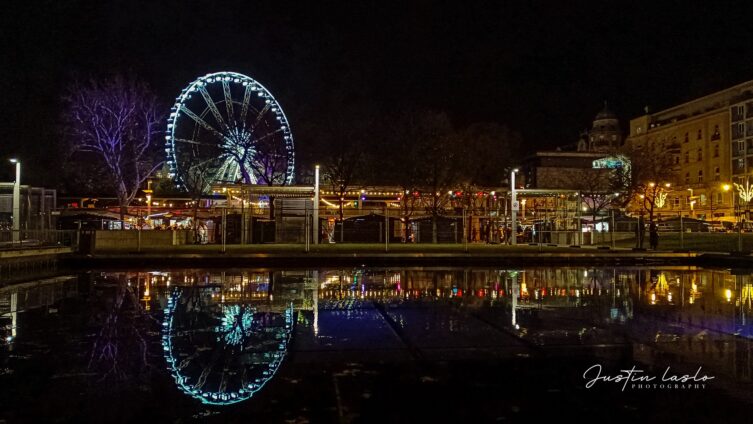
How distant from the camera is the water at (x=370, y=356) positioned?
4641 millimetres

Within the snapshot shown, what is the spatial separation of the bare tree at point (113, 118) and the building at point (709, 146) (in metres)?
64.5

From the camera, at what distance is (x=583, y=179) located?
67.6 m

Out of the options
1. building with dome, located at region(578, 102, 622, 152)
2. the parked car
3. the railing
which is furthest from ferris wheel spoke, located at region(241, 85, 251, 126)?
building with dome, located at region(578, 102, 622, 152)

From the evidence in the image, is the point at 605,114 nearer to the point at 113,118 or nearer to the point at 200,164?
the point at 200,164

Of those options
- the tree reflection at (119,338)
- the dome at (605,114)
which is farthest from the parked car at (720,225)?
the dome at (605,114)

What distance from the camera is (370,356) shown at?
20.7ft

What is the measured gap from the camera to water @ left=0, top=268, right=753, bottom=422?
4641mm

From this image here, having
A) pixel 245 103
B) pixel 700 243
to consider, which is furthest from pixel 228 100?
pixel 700 243

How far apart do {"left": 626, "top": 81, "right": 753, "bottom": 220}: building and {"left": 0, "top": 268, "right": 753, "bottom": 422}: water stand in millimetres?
75919

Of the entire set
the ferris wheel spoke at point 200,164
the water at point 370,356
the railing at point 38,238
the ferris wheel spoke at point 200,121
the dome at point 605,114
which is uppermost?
the dome at point 605,114

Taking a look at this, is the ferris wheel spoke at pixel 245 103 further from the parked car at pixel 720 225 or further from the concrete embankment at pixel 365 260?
the parked car at pixel 720 225

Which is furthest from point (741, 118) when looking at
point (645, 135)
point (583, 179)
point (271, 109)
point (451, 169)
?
point (271, 109)

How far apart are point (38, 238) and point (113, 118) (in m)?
20.6

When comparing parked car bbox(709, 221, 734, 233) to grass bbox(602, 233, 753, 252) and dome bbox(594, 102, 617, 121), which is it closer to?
grass bbox(602, 233, 753, 252)
